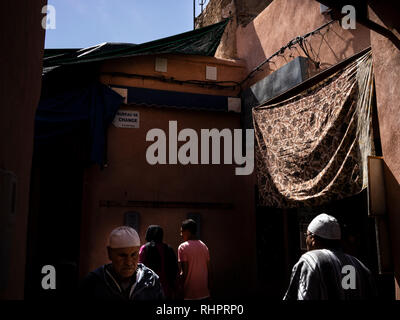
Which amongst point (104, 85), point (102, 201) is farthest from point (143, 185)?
point (104, 85)

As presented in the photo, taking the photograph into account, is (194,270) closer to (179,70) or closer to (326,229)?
(326,229)

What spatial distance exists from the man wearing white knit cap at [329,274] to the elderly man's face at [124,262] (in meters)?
1.10

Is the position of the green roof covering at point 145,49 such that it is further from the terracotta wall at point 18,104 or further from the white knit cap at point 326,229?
the white knit cap at point 326,229

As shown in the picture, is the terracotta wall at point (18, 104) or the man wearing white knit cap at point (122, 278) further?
the man wearing white knit cap at point (122, 278)

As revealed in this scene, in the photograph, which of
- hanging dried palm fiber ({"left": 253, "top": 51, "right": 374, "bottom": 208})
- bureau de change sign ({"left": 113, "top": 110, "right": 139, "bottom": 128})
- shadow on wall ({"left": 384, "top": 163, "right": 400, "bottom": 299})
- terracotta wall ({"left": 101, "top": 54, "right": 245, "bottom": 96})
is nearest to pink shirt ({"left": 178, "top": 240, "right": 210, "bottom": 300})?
hanging dried palm fiber ({"left": 253, "top": 51, "right": 374, "bottom": 208})

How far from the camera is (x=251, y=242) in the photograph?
24.0ft

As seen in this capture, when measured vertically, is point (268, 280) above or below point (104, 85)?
below

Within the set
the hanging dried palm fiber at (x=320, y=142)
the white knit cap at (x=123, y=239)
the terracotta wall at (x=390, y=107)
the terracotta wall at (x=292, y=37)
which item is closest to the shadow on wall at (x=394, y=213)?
the terracotta wall at (x=390, y=107)

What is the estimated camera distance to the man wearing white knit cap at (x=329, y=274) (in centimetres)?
249

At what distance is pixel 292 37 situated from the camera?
6.13 m

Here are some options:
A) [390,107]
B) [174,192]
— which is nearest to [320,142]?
[390,107]

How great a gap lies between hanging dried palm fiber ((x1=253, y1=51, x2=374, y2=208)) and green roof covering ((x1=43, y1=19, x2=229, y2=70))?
7.18 feet
